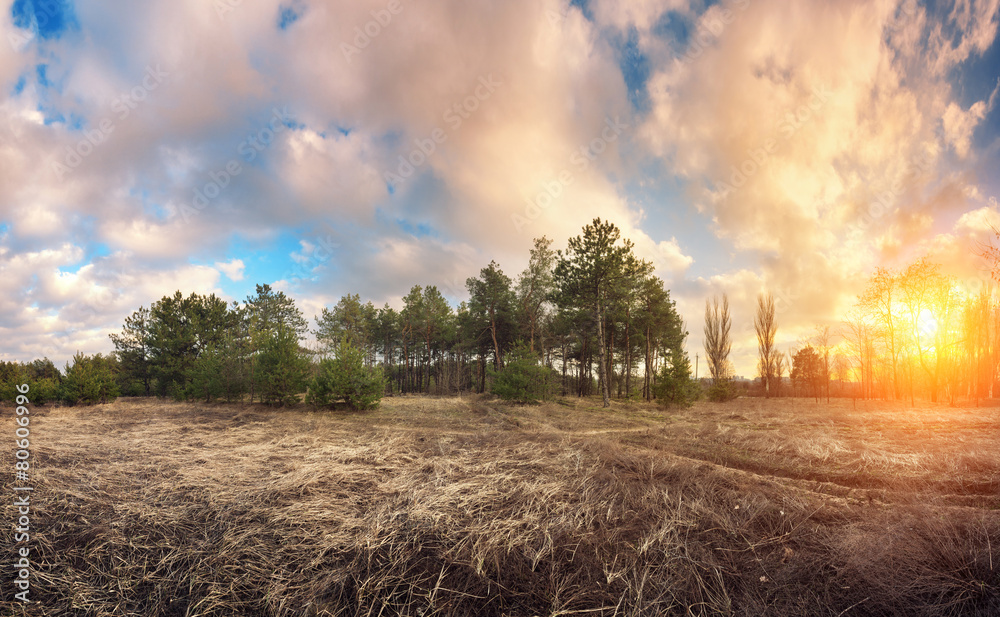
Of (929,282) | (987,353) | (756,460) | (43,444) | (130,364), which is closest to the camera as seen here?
(43,444)

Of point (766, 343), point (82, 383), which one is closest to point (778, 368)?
point (766, 343)

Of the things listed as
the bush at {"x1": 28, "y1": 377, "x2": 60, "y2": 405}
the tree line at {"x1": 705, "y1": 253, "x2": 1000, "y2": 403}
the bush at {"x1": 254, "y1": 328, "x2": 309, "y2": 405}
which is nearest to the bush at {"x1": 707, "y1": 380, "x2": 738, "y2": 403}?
the tree line at {"x1": 705, "y1": 253, "x2": 1000, "y2": 403}

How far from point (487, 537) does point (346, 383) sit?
55.3 feet

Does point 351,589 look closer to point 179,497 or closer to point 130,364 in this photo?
point 179,497

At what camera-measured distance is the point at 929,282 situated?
876 inches

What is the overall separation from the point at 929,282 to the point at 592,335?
21.8m

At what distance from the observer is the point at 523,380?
20938mm

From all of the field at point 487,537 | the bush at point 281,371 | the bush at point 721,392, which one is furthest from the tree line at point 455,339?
the field at point 487,537

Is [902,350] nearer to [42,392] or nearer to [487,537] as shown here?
[487,537]

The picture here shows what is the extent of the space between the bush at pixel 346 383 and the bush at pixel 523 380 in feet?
23.6

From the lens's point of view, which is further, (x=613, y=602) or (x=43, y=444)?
(x=43, y=444)

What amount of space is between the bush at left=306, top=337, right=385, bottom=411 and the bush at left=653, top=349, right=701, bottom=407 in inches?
644

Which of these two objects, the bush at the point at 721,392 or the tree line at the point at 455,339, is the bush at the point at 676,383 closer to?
the tree line at the point at 455,339

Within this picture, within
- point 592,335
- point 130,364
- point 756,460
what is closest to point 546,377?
point 592,335
